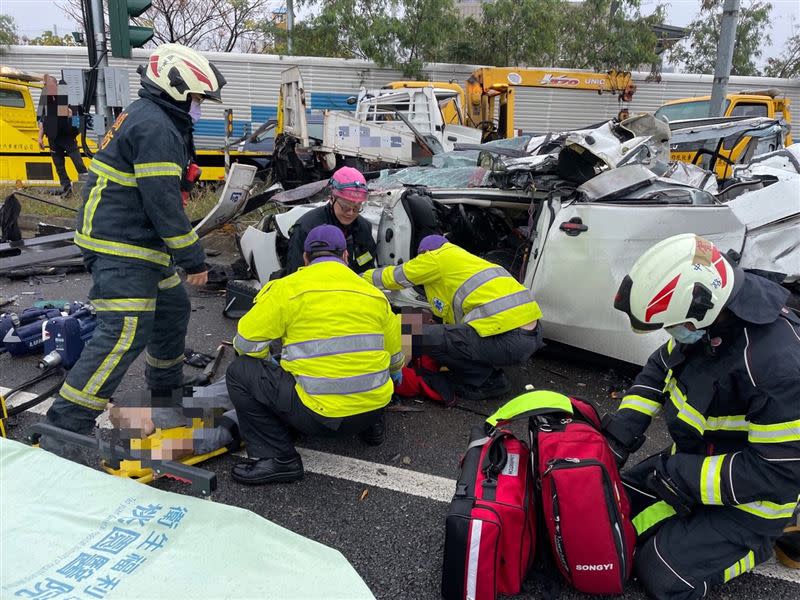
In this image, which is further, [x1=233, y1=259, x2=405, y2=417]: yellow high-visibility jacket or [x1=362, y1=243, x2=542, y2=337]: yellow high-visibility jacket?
[x1=362, y1=243, x2=542, y2=337]: yellow high-visibility jacket

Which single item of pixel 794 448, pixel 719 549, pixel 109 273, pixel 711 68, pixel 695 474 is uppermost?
pixel 711 68

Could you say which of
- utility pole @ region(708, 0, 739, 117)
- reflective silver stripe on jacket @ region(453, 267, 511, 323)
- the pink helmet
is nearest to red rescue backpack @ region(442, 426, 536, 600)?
reflective silver stripe on jacket @ region(453, 267, 511, 323)

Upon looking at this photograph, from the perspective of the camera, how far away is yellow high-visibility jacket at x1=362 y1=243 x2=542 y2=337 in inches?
141

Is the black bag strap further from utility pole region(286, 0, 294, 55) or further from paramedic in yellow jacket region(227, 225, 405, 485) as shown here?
utility pole region(286, 0, 294, 55)

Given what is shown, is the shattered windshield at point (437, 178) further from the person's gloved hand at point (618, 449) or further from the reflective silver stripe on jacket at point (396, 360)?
the person's gloved hand at point (618, 449)

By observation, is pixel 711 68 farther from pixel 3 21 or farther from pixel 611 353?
pixel 3 21

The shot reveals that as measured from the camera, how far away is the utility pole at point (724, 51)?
749 cm

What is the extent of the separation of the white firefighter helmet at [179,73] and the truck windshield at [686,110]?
9414 millimetres

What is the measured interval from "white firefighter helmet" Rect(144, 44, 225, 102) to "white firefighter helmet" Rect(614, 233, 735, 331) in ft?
6.89

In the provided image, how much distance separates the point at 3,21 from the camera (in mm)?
23016

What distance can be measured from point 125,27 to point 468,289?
4251 mm

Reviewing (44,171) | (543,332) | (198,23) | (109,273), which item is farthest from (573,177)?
(198,23)

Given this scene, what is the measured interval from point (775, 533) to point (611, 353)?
1845 mm

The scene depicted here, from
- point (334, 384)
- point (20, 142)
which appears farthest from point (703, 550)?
point (20, 142)
